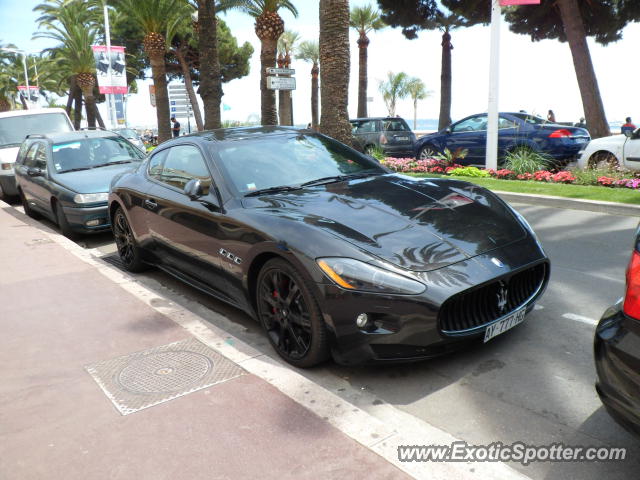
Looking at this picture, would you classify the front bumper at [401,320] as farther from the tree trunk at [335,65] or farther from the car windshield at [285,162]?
the tree trunk at [335,65]

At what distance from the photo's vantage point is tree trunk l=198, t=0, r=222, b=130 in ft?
56.7

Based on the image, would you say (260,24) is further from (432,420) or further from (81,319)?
(432,420)

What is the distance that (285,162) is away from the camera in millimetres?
4676

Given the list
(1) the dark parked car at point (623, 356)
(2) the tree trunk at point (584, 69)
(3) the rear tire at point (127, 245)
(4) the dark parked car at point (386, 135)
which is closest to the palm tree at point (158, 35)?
(4) the dark parked car at point (386, 135)

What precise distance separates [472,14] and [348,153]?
23.5 m

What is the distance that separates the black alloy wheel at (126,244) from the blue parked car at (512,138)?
9.41 m

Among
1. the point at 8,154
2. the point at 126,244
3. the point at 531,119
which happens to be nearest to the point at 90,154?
the point at 126,244

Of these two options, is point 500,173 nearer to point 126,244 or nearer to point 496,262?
point 126,244

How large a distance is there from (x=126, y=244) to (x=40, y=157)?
179 inches

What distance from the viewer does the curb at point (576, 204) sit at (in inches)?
311

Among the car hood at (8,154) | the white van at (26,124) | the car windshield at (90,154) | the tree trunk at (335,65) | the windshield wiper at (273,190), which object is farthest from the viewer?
the white van at (26,124)

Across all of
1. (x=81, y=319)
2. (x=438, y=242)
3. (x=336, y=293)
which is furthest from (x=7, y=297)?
(x=438, y=242)

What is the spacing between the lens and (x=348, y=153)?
5.21m

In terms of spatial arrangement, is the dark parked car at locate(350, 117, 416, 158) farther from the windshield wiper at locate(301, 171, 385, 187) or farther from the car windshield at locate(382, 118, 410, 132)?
the windshield wiper at locate(301, 171, 385, 187)
